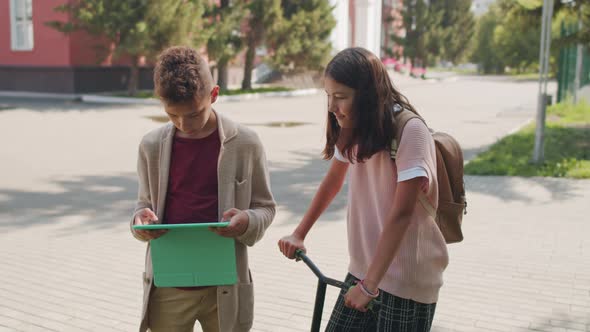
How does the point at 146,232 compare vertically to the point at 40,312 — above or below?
above

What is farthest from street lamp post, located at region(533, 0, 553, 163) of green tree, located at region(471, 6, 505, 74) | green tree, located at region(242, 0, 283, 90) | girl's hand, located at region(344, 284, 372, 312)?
green tree, located at region(471, 6, 505, 74)

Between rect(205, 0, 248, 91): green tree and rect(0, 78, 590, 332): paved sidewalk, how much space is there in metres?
13.0

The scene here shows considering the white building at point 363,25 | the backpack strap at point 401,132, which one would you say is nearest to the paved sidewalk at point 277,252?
the backpack strap at point 401,132

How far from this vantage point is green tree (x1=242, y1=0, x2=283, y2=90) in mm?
26828

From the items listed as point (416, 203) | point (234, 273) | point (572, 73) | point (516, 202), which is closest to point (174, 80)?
point (234, 273)

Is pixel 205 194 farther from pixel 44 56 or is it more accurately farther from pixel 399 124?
pixel 44 56

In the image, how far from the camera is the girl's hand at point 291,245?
2.40 m

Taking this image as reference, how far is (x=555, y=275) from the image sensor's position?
5234 mm

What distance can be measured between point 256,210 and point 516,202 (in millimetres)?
6116

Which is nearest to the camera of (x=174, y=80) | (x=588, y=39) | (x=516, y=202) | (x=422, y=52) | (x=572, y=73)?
(x=174, y=80)

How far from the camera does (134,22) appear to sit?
21.7 m

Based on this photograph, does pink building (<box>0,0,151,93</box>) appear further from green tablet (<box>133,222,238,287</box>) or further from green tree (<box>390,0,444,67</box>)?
green tree (<box>390,0,444,67</box>)

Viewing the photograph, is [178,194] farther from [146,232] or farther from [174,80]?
[174,80]

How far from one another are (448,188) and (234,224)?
72 centimetres
